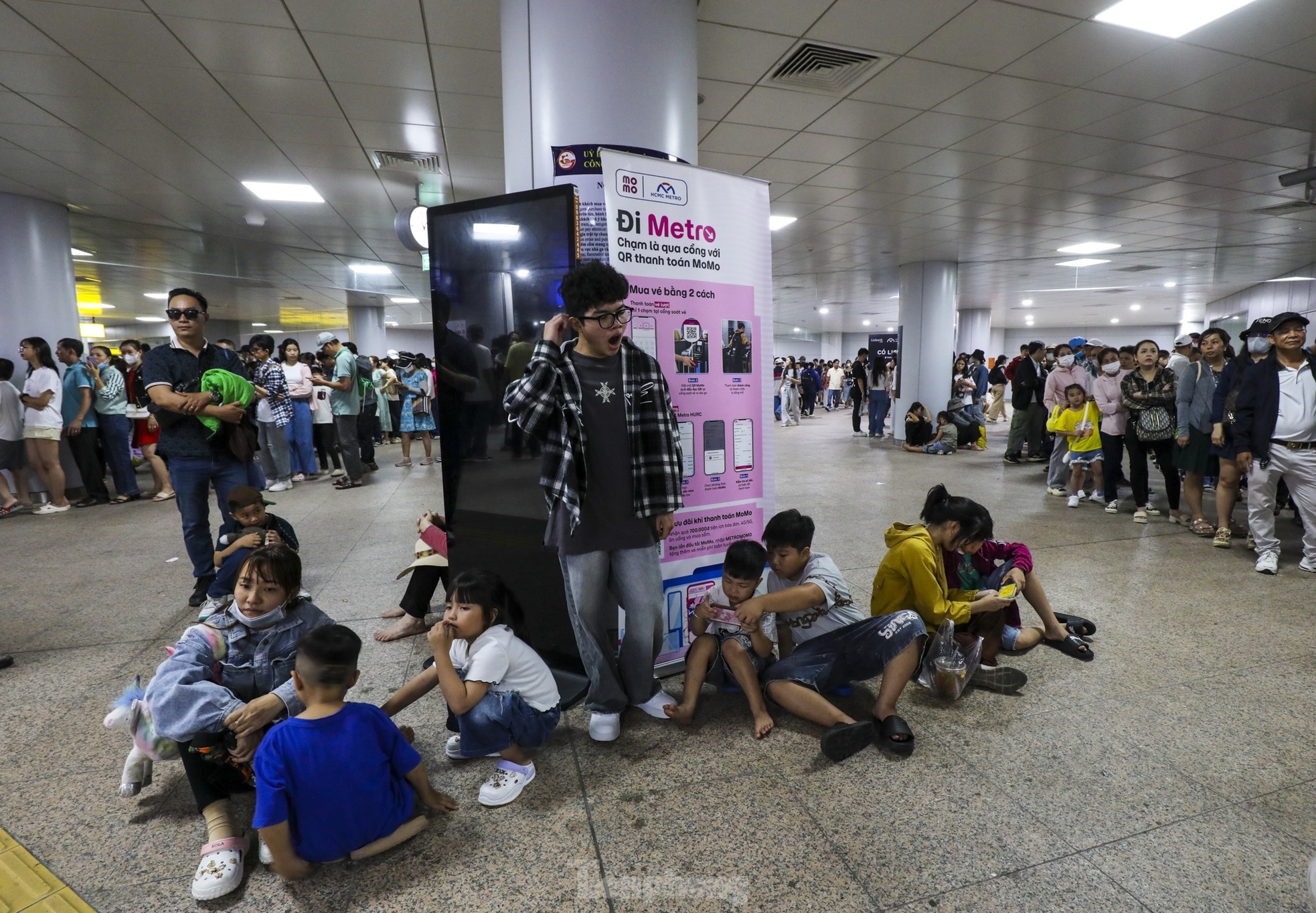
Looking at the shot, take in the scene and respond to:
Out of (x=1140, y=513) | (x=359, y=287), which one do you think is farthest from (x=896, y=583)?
(x=359, y=287)

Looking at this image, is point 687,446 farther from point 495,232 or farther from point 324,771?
point 324,771

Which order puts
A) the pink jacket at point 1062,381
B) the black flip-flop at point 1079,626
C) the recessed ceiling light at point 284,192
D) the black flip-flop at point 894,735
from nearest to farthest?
the black flip-flop at point 894,735 → the black flip-flop at point 1079,626 → the recessed ceiling light at point 284,192 → the pink jacket at point 1062,381

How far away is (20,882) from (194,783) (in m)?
0.45

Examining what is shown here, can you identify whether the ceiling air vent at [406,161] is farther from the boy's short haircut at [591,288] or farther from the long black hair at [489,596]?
the long black hair at [489,596]

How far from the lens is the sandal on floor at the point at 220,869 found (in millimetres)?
1793

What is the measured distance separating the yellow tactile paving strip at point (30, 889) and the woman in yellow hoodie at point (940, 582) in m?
2.80

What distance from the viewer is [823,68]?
15.3 ft

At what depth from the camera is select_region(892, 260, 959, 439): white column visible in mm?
12648

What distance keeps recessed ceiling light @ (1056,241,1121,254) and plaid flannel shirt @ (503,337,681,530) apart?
11.5 meters

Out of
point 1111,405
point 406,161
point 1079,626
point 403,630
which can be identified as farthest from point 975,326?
point 403,630

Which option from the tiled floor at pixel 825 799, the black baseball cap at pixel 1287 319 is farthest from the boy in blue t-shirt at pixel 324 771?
the black baseball cap at pixel 1287 319

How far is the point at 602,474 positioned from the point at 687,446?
1.78ft

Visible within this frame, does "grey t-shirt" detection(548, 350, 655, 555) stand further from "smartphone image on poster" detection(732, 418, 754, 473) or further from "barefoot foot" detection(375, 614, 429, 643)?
"barefoot foot" detection(375, 614, 429, 643)

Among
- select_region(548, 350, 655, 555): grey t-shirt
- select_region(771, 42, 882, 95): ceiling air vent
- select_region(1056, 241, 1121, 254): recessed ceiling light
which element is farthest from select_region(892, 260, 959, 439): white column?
select_region(548, 350, 655, 555): grey t-shirt
